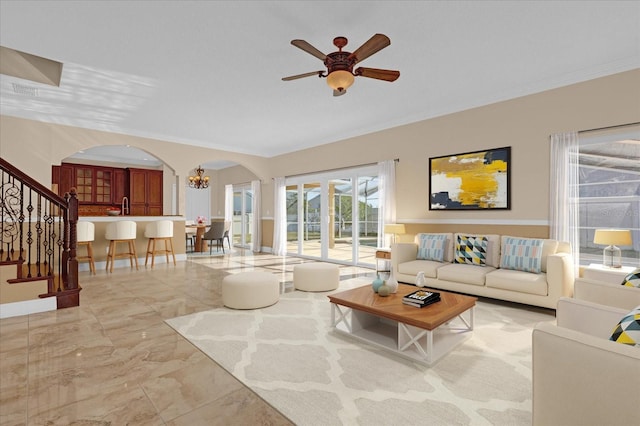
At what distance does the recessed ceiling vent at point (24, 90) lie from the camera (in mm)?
4732

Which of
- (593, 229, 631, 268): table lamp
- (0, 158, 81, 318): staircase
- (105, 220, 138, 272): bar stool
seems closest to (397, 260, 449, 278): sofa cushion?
(593, 229, 631, 268): table lamp

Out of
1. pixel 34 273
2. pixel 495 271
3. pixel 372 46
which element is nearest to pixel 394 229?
pixel 495 271

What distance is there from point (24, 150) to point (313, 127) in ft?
17.6

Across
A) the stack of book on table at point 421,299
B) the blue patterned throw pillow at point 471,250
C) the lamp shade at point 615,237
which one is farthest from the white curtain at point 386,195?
the stack of book on table at point 421,299

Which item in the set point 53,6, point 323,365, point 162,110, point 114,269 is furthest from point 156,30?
point 114,269

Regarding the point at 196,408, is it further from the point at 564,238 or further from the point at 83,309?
the point at 564,238

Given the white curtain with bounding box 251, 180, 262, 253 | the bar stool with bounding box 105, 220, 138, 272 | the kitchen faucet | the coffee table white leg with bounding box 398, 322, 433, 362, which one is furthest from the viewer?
the kitchen faucet

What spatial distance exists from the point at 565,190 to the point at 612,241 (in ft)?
3.19

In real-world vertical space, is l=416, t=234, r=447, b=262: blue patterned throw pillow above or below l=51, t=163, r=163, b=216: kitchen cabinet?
below

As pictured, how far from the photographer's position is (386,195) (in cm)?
616

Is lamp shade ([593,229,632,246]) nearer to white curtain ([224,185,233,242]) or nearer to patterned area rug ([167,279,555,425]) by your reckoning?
patterned area rug ([167,279,555,425])

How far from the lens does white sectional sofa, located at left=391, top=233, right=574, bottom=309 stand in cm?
359

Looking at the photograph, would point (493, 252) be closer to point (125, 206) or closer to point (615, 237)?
point (615, 237)

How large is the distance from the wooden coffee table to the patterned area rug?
0.31 ft
